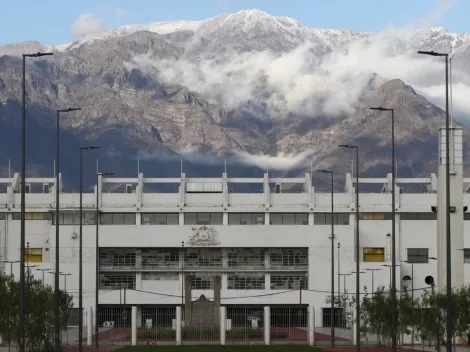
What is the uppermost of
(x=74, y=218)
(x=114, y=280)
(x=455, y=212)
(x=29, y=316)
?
(x=74, y=218)

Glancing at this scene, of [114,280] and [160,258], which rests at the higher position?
[160,258]

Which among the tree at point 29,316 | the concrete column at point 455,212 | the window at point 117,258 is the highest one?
the concrete column at point 455,212

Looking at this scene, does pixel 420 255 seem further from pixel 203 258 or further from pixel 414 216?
pixel 203 258

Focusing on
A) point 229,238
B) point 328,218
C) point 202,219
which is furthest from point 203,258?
point 328,218

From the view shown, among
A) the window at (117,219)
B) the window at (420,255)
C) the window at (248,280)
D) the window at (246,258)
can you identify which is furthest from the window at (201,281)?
the window at (420,255)

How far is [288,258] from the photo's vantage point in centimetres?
17512

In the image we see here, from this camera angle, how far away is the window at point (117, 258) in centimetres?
17438

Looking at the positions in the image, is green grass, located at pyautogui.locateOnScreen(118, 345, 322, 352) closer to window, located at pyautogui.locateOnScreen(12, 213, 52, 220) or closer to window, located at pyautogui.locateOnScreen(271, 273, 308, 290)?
window, located at pyautogui.locateOnScreen(271, 273, 308, 290)

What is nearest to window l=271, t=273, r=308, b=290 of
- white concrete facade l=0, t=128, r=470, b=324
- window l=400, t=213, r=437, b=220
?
white concrete facade l=0, t=128, r=470, b=324

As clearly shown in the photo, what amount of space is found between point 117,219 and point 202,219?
11.6 metres

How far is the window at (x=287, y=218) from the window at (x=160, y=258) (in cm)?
1431

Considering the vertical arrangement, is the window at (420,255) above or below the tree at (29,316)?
above

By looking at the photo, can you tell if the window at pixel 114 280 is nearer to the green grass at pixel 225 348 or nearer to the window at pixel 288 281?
the window at pixel 288 281

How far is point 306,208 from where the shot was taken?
180 meters
